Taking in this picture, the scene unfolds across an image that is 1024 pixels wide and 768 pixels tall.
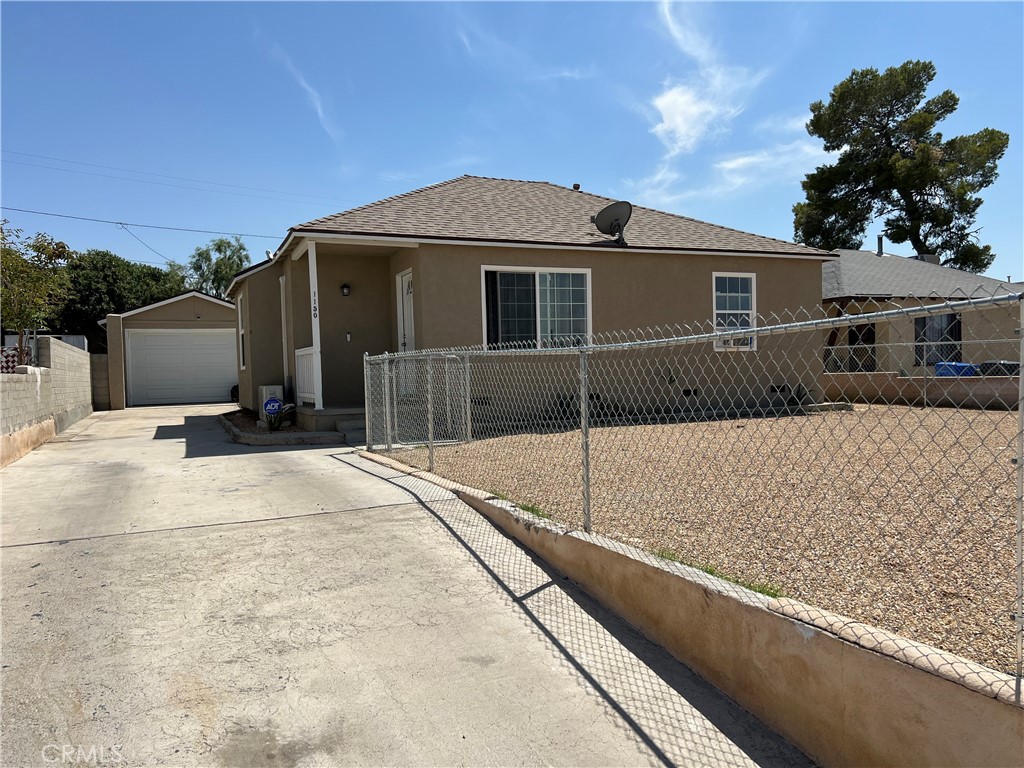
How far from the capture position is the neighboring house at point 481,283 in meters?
11.5

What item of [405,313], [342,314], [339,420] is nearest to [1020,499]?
[339,420]

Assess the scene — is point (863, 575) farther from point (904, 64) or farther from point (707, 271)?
point (904, 64)

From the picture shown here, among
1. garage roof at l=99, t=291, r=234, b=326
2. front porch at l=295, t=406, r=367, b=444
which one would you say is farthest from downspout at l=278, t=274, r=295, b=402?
garage roof at l=99, t=291, r=234, b=326

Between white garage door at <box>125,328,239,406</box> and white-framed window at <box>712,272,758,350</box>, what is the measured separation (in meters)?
16.2

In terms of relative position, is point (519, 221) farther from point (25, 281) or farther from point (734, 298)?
point (25, 281)

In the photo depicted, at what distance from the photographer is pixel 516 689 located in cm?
304

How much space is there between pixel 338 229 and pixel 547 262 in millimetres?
3771

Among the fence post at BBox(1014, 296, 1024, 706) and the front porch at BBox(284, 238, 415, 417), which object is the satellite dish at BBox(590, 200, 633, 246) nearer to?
the front porch at BBox(284, 238, 415, 417)

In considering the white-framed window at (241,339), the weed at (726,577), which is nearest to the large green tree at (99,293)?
the white-framed window at (241,339)

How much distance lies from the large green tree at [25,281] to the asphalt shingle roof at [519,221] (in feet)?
27.3

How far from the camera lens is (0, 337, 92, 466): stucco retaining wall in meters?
9.62

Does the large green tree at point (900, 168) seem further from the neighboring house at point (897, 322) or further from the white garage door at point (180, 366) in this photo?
the white garage door at point (180, 366)

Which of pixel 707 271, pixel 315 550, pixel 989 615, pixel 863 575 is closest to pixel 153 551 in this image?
pixel 315 550

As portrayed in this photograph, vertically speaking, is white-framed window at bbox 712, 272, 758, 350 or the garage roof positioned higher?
the garage roof
